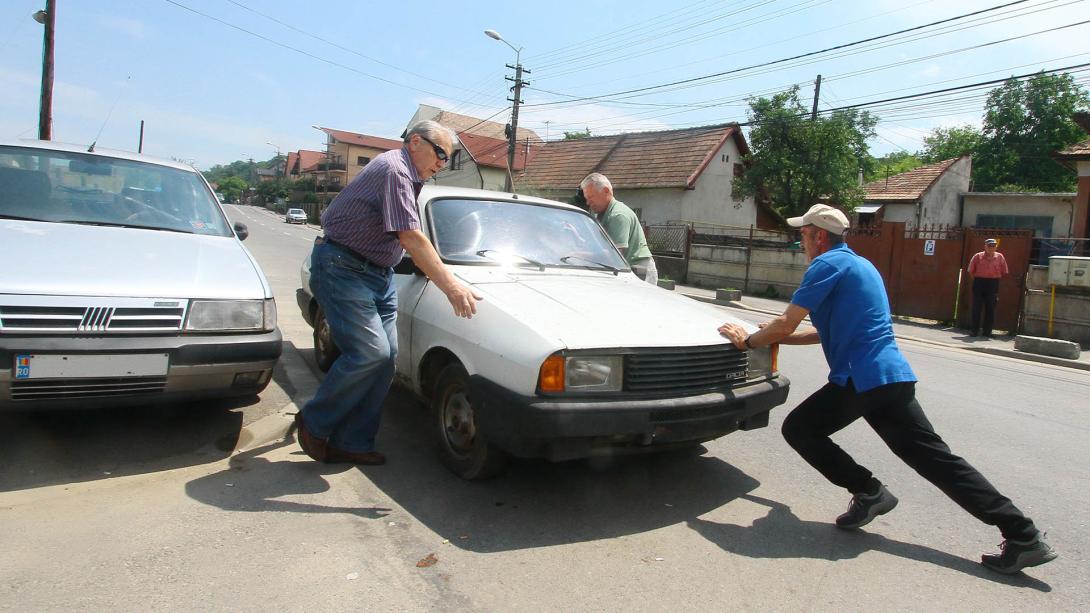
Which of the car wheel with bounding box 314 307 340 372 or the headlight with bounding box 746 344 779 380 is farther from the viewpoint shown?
the car wheel with bounding box 314 307 340 372

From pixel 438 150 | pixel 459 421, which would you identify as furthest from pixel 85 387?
pixel 438 150

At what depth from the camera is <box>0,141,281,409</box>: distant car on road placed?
3240 millimetres

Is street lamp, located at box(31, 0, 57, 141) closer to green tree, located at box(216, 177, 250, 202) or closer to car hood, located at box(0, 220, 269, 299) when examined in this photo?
car hood, located at box(0, 220, 269, 299)

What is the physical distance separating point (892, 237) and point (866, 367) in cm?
1410

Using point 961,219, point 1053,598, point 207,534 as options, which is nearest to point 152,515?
point 207,534

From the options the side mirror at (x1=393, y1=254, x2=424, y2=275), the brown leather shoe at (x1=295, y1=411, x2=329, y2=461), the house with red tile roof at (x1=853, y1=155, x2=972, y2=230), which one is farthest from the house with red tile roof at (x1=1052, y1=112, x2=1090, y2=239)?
the brown leather shoe at (x1=295, y1=411, x2=329, y2=461)

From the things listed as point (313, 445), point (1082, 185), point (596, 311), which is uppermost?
point (1082, 185)

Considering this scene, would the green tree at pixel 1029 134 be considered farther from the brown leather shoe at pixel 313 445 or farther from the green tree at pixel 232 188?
the green tree at pixel 232 188

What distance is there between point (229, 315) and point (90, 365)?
665mm

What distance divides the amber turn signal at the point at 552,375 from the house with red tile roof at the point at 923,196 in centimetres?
3304

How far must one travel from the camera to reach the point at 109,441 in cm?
392

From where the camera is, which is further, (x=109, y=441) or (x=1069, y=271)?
(x=1069, y=271)

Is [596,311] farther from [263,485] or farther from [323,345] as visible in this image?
[323,345]

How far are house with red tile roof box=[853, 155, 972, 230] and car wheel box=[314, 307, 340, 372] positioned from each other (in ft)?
104
